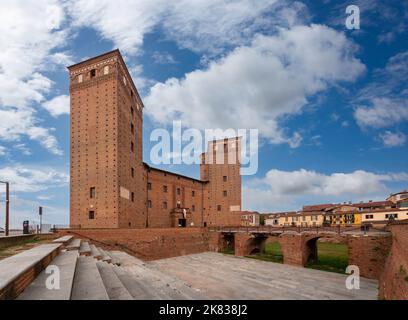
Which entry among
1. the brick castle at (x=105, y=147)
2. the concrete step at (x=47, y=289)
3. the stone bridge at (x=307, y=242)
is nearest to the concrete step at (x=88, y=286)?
the concrete step at (x=47, y=289)

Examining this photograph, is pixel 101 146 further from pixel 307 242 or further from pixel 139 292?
pixel 307 242

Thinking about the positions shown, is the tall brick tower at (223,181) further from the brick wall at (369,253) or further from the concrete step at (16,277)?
the concrete step at (16,277)

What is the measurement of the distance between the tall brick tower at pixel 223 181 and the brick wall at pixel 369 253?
Result: 23508 mm

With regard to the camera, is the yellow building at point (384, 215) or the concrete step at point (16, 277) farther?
the yellow building at point (384, 215)

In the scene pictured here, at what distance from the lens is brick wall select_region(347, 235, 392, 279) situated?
1588 cm

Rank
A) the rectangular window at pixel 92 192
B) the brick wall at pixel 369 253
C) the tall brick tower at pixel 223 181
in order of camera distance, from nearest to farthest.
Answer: the brick wall at pixel 369 253 < the rectangular window at pixel 92 192 < the tall brick tower at pixel 223 181

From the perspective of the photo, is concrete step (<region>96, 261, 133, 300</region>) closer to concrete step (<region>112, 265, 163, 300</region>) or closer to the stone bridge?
concrete step (<region>112, 265, 163, 300</region>)

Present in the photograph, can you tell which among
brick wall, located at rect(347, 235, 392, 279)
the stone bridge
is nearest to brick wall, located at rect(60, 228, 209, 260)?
the stone bridge

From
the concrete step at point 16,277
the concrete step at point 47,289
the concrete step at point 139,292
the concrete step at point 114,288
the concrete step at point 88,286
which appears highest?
the concrete step at point 16,277

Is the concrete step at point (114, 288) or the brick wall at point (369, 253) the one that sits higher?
the concrete step at point (114, 288)

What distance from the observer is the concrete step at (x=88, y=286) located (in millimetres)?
5234

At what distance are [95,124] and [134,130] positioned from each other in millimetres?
5427

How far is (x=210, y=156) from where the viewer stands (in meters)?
43.0

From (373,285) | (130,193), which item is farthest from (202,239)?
(373,285)
